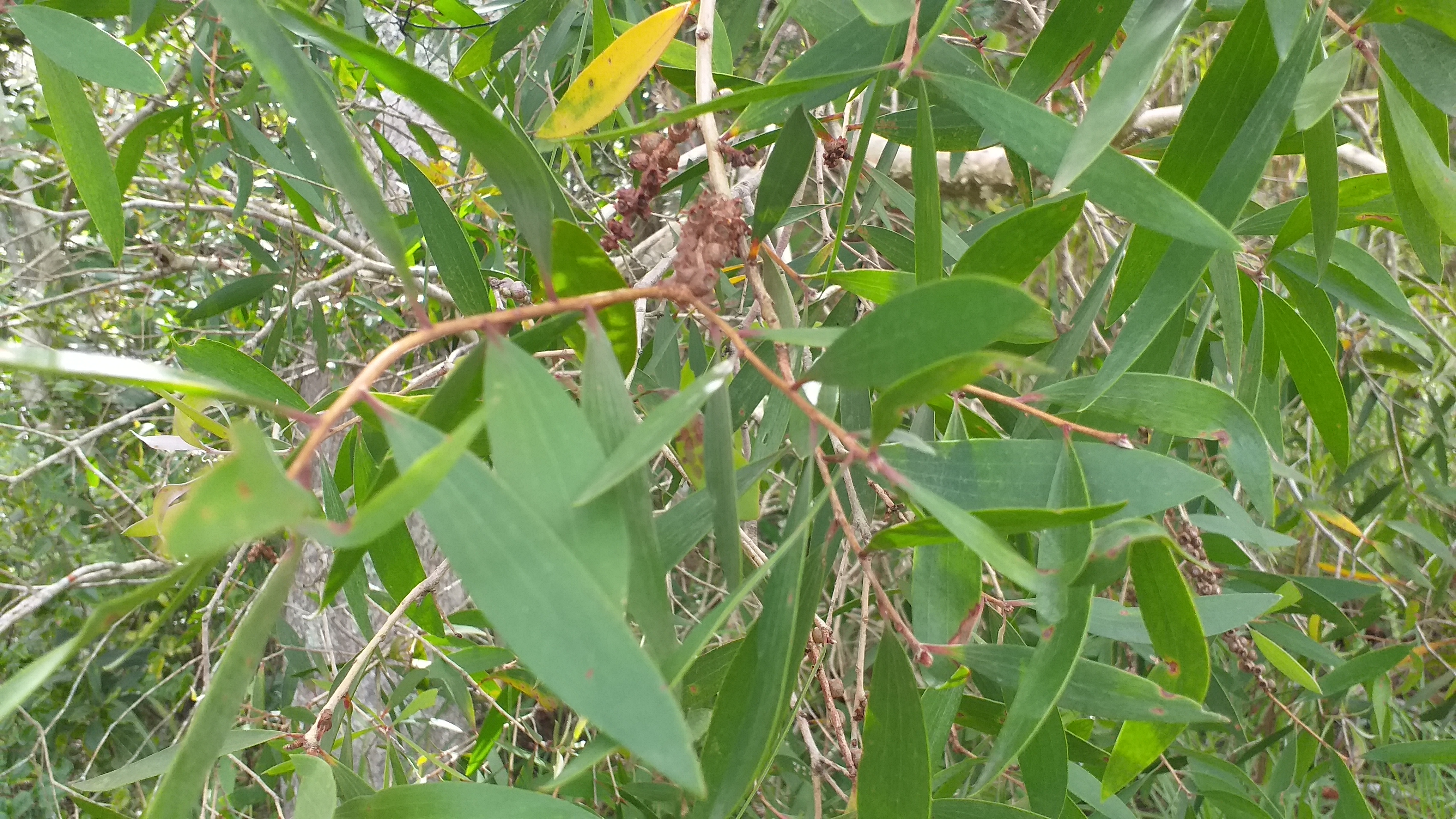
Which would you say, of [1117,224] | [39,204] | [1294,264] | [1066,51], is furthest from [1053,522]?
[39,204]

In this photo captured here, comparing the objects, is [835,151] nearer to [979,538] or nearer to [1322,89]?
[1322,89]

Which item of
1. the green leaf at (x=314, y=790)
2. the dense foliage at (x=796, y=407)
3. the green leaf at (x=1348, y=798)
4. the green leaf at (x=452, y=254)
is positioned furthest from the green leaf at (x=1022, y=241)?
the green leaf at (x=1348, y=798)

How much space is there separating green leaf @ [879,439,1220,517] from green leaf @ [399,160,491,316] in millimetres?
216

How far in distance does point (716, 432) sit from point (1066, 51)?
26 centimetres

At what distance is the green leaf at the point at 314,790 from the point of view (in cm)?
32

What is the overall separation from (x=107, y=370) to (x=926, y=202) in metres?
0.31

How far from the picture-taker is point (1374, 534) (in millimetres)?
1469

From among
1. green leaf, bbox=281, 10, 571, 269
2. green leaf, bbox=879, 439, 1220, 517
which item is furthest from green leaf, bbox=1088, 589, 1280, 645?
green leaf, bbox=281, 10, 571, 269

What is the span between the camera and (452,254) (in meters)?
0.43

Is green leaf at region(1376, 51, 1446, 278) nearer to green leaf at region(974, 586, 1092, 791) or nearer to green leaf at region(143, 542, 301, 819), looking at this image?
green leaf at region(974, 586, 1092, 791)

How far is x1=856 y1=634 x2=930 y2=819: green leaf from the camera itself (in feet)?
1.16

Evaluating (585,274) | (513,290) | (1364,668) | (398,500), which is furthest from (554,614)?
(1364,668)

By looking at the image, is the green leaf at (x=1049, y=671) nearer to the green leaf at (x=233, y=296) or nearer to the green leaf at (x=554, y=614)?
the green leaf at (x=554, y=614)

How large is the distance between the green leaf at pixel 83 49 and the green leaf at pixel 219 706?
1.12ft
